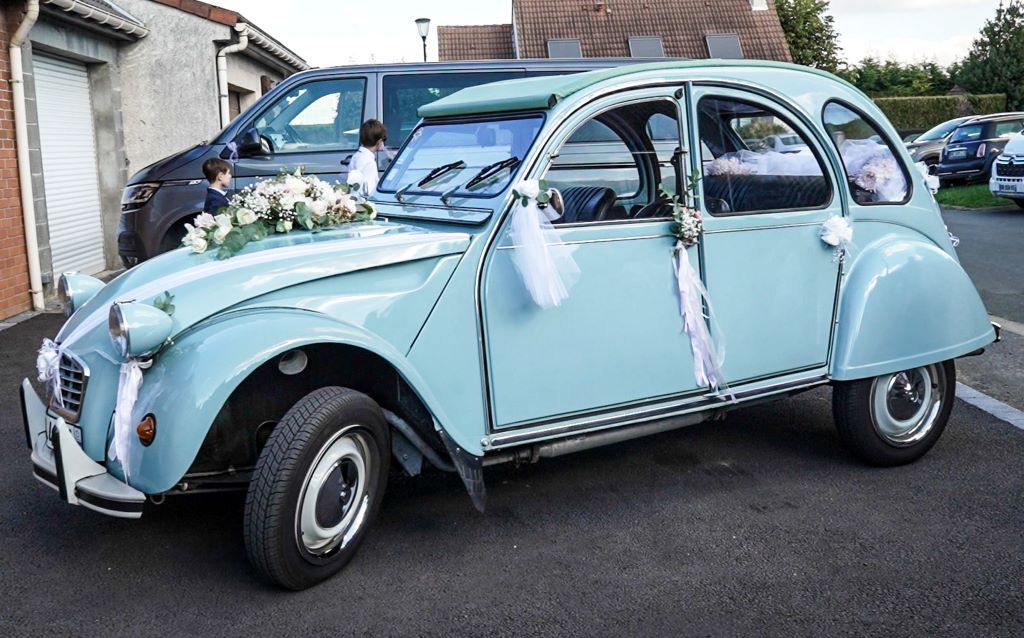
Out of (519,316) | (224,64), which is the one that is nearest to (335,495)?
(519,316)

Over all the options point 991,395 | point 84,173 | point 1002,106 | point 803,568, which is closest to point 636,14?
point 1002,106

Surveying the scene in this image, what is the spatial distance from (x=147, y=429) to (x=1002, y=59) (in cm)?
4859

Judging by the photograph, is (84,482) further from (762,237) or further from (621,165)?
(762,237)

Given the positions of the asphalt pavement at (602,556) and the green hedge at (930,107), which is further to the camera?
the green hedge at (930,107)

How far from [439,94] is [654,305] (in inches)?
206

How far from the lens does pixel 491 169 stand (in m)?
Result: 4.46

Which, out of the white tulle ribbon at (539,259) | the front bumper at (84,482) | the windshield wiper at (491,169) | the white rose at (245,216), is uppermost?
the windshield wiper at (491,169)

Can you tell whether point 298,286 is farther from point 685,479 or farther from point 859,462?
point 859,462

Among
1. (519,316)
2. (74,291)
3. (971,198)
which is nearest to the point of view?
(519,316)

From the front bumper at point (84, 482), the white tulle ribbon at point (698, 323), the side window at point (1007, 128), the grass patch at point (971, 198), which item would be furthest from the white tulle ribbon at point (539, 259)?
the side window at point (1007, 128)

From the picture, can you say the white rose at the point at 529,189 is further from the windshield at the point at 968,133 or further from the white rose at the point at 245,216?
the windshield at the point at 968,133

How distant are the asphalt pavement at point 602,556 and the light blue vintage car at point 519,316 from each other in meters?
0.27

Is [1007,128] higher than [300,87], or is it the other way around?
[300,87]

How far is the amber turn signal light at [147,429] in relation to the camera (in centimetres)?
347
